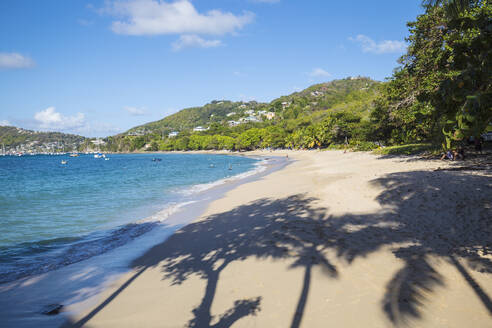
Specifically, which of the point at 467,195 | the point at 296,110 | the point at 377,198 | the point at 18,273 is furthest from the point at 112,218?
the point at 296,110

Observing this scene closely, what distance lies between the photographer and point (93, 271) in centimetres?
735

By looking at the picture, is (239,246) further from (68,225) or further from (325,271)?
(68,225)

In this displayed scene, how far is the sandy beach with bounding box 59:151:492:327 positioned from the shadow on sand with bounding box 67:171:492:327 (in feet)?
0.09

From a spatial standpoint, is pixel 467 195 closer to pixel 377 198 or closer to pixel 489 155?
pixel 377 198

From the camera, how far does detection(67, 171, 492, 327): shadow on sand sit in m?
4.72

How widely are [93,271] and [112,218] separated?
24.3 ft

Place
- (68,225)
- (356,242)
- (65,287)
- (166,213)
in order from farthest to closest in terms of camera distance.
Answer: (166,213)
(68,225)
(356,242)
(65,287)

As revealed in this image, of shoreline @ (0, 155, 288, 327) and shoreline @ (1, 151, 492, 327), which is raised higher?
shoreline @ (1, 151, 492, 327)

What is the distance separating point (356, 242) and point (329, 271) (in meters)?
1.79

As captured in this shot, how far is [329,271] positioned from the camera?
5.57 m

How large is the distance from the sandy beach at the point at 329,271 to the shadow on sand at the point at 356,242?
3 centimetres

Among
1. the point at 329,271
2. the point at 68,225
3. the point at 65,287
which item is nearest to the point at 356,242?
the point at 329,271

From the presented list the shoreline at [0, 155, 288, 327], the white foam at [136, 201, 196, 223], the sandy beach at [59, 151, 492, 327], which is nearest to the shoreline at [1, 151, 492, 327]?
the sandy beach at [59, 151, 492, 327]

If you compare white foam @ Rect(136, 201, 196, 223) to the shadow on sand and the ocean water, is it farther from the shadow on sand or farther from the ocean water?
the shadow on sand
